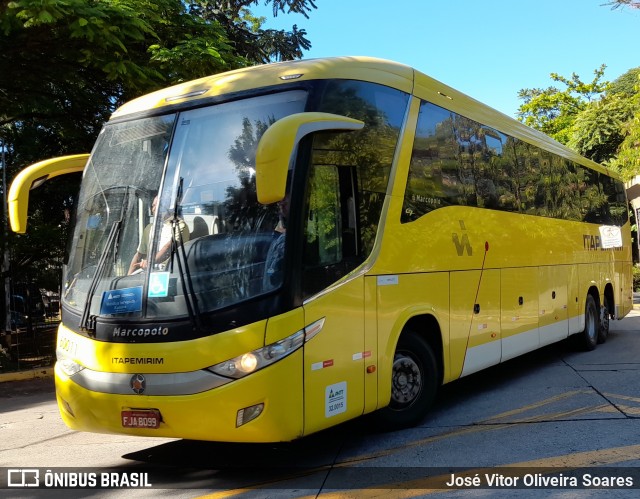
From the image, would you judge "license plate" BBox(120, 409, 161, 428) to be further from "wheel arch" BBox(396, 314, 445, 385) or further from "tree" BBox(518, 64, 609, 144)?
"tree" BBox(518, 64, 609, 144)

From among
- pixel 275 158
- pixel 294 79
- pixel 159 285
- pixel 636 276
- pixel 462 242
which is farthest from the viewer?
pixel 636 276

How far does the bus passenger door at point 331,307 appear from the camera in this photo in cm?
479

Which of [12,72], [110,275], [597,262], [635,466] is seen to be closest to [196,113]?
[110,275]

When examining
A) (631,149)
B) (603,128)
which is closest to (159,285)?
(631,149)

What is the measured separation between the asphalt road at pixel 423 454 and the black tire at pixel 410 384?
158 mm

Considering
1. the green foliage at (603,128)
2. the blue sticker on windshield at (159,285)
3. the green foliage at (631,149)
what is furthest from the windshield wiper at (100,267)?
the green foliage at (603,128)

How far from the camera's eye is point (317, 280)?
4.92 m

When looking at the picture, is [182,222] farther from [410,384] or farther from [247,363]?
[410,384]

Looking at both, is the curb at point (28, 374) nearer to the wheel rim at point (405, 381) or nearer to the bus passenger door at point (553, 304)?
the wheel rim at point (405, 381)

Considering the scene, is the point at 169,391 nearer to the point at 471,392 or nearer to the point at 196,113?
the point at 196,113

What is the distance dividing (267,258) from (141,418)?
5.10ft

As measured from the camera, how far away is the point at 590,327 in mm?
11562

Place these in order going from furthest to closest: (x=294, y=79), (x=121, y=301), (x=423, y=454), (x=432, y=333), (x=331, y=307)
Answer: (x=432, y=333), (x=423, y=454), (x=294, y=79), (x=331, y=307), (x=121, y=301)

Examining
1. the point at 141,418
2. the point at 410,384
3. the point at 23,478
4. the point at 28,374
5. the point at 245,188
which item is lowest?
the point at 28,374
